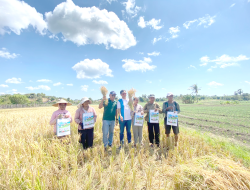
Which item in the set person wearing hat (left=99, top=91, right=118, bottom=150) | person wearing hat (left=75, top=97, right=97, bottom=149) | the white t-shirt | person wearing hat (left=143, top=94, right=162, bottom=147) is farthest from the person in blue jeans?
person wearing hat (left=75, top=97, right=97, bottom=149)

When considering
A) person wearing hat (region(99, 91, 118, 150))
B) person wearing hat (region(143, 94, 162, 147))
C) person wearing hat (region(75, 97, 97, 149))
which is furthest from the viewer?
person wearing hat (region(143, 94, 162, 147))

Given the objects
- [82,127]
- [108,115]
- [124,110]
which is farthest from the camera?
[124,110]

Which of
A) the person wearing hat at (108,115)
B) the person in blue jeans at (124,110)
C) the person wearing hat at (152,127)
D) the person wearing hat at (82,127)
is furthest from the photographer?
the person wearing hat at (152,127)

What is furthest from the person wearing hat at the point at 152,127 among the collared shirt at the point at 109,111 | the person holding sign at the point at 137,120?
the collared shirt at the point at 109,111

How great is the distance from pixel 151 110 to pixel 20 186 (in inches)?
142

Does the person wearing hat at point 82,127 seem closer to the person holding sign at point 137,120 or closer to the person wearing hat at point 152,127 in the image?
the person holding sign at point 137,120

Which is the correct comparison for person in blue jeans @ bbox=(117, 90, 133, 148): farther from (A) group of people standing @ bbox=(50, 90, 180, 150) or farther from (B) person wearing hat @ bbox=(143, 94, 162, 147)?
(B) person wearing hat @ bbox=(143, 94, 162, 147)

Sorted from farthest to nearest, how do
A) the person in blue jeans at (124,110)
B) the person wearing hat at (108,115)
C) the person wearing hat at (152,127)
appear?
the person wearing hat at (152,127) → the person in blue jeans at (124,110) → the person wearing hat at (108,115)

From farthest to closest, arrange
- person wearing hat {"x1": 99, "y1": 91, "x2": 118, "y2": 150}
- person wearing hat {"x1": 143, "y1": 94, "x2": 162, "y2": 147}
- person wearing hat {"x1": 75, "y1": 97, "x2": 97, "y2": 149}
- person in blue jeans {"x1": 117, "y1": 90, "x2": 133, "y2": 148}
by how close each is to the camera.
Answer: person wearing hat {"x1": 143, "y1": 94, "x2": 162, "y2": 147} < person in blue jeans {"x1": 117, "y1": 90, "x2": 133, "y2": 148} < person wearing hat {"x1": 99, "y1": 91, "x2": 118, "y2": 150} < person wearing hat {"x1": 75, "y1": 97, "x2": 97, "y2": 149}

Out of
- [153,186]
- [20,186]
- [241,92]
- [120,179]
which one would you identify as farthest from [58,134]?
[241,92]

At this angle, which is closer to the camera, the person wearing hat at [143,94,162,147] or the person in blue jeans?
the person in blue jeans

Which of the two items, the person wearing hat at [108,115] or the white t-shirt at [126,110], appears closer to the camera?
the person wearing hat at [108,115]

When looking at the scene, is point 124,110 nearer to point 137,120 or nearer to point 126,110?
point 126,110

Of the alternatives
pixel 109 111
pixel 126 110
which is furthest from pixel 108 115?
pixel 126 110
